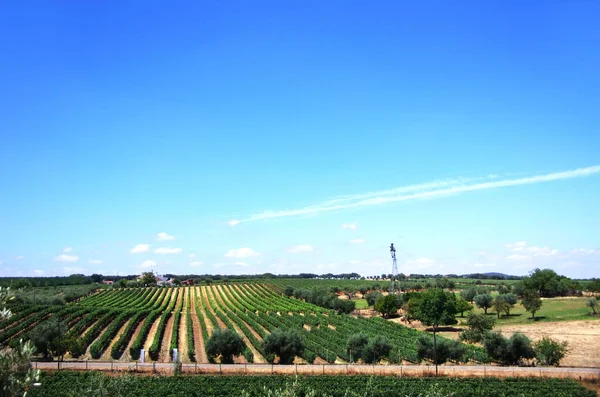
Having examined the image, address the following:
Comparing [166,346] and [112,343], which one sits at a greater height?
[112,343]

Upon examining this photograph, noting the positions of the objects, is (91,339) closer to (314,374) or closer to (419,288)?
(314,374)

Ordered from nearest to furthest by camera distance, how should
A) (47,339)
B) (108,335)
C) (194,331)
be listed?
1. (47,339)
2. (108,335)
3. (194,331)

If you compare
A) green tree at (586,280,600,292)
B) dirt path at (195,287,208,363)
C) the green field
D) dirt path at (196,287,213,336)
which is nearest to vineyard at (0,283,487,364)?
dirt path at (195,287,208,363)

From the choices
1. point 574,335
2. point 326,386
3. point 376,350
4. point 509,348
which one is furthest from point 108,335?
point 574,335

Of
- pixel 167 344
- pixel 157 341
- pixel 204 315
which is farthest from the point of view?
pixel 204 315

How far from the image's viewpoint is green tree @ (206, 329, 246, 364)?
5859cm

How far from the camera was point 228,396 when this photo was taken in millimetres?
41125

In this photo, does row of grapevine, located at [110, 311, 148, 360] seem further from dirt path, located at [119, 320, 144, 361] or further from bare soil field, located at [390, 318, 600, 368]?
bare soil field, located at [390, 318, 600, 368]

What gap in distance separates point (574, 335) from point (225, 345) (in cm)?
5341

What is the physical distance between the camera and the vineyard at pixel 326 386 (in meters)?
41.1

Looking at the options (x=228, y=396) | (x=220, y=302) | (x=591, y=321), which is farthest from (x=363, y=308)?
(x=228, y=396)

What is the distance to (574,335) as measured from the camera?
228 ft

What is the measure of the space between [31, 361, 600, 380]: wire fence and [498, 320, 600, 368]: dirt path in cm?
677

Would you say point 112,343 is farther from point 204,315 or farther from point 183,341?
point 204,315
